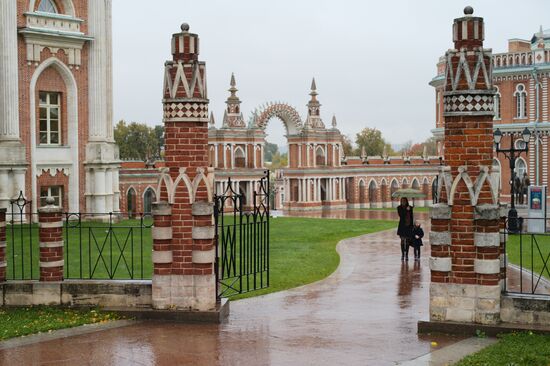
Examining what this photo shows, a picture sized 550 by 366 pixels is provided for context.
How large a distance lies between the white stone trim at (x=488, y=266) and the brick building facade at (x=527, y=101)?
4486 cm

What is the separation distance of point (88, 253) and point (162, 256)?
901cm

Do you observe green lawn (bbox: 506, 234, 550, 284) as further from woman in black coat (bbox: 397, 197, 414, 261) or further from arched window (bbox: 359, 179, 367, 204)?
arched window (bbox: 359, 179, 367, 204)

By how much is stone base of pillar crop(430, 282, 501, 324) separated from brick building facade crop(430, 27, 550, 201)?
147ft

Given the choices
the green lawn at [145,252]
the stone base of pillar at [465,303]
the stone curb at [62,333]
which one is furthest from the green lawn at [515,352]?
the green lawn at [145,252]

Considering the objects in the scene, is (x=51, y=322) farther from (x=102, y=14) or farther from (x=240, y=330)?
(x=102, y=14)

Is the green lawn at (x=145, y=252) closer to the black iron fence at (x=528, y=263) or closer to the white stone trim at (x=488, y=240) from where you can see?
the black iron fence at (x=528, y=263)

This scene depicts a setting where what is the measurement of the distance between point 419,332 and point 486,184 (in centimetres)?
242

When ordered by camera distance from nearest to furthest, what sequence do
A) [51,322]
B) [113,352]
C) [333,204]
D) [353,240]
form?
[113,352] < [51,322] < [353,240] < [333,204]

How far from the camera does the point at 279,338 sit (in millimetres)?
11203

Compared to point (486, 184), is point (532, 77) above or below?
above

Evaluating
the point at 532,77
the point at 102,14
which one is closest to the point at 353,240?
the point at 102,14

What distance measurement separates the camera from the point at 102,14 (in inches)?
1297

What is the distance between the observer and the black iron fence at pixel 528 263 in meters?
12.3

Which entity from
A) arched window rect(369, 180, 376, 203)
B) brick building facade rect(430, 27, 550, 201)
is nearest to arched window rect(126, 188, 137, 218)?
brick building facade rect(430, 27, 550, 201)
